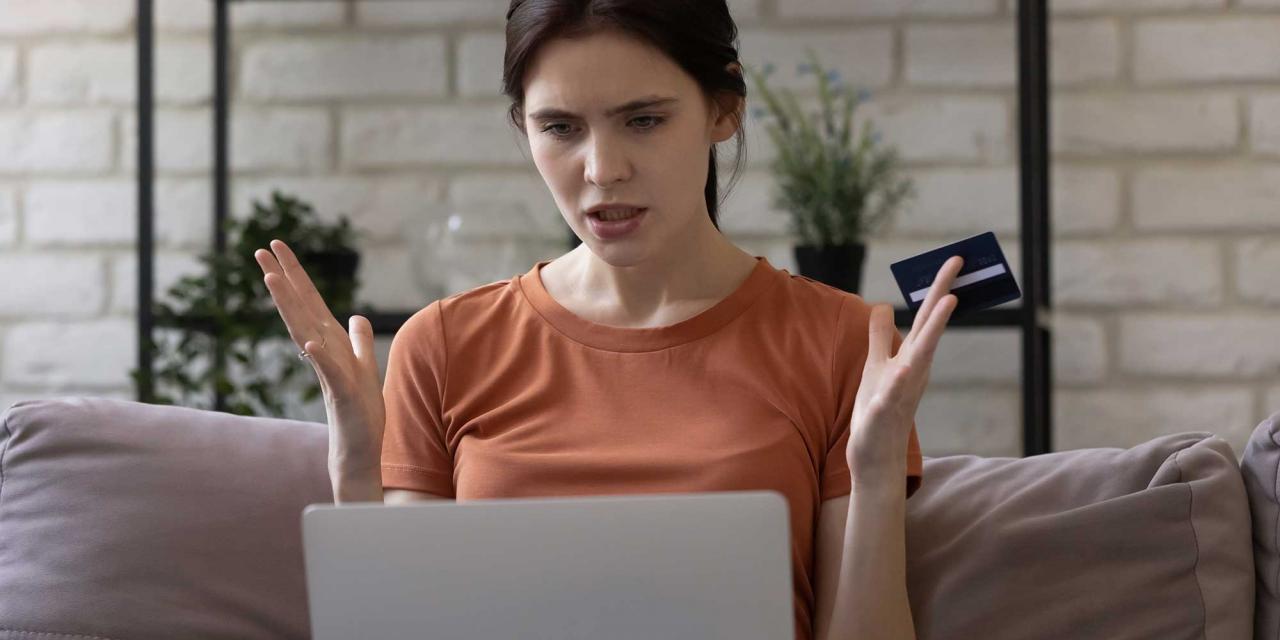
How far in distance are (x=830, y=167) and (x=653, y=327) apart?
26.9 inches

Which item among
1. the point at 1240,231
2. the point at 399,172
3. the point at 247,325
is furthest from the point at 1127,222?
the point at 247,325

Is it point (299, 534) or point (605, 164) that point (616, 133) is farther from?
point (299, 534)

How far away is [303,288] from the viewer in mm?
1245

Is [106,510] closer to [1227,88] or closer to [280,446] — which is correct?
[280,446]

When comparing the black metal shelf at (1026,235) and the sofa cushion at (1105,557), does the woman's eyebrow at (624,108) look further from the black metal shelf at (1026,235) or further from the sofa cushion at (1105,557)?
the black metal shelf at (1026,235)

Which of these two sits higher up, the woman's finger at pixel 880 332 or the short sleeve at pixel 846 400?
the woman's finger at pixel 880 332

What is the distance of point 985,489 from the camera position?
131 cm

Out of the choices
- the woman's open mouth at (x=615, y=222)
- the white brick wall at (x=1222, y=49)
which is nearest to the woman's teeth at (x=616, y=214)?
the woman's open mouth at (x=615, y=222)

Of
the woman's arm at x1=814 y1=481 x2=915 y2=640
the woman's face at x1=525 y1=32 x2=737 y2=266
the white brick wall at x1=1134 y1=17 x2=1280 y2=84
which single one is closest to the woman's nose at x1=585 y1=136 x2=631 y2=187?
the woman's face at x1=525 y1=32 x2=737 y2=266

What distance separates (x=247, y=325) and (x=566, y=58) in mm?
945

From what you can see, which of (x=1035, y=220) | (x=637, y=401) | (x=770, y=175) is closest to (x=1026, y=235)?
(x=1035, y=220)

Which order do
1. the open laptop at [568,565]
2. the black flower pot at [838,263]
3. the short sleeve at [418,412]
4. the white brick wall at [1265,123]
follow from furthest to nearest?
the white brick wall at [1265,123] → the black flower pot at [838,263] → the short sleeve at [418,412] → the open laptop at [568,565]

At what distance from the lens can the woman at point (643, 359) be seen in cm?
122

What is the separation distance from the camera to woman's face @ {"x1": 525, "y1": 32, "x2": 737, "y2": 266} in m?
1.25
